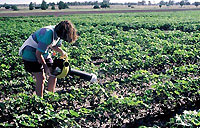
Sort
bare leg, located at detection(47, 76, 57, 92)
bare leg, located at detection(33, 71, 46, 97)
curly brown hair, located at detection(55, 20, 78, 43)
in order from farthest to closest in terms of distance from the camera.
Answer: bare leg, located at detection(47, 76, 57, 92) → bare leg, located at detection(33, 71, 46, 97) → curly brown hair, located at detection(55, 20, 78, 43)

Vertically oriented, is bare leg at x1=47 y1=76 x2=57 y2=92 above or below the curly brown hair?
below

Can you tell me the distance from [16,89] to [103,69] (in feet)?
7.39

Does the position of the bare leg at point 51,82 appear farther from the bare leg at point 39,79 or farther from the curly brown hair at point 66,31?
the curly brown hair at point 66,31

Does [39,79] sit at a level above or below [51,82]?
above

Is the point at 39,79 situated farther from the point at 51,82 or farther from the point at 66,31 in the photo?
the point at 66,31

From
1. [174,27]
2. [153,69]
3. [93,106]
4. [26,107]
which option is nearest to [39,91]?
[26,107]

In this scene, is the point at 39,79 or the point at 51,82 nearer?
the point at 39,79

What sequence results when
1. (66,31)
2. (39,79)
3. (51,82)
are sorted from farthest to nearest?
Result: (51,82), (39,79), (66,31)

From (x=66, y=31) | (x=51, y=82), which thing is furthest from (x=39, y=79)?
(x=66, y=31)

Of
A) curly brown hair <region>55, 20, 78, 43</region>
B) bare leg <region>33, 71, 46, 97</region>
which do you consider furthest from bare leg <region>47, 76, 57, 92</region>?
curly brown hair <region>55, 20, 78, 43</region>

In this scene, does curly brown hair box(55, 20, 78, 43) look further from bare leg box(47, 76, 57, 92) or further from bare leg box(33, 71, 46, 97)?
bare leg box(47, 76, 57, 92)

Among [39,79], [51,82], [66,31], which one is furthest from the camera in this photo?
[51,82]

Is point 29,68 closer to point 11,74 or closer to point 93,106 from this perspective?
point 93,106

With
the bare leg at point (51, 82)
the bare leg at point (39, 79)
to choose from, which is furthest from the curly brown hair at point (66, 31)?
the bare leg at point (51, 82)
